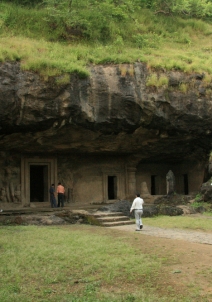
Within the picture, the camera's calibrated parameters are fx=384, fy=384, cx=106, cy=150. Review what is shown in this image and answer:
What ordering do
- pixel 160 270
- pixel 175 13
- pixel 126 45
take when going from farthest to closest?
pixel 175 13, pixel 126 45, pixel 160 270

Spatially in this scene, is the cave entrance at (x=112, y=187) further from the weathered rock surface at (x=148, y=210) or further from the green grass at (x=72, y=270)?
the green grass at (x=72, y=270)

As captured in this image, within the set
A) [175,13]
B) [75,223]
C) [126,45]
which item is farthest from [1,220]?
[175,13]

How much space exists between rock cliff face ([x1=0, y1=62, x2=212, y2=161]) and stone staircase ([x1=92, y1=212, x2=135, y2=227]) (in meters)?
4.09

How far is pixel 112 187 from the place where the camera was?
23.2m

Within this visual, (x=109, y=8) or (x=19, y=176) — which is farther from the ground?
(x=109, y=8)

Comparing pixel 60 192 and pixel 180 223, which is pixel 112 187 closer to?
pixel 60 192

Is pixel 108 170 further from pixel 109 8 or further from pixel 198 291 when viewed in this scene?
pixel 198 291

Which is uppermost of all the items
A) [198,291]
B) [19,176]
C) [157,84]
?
[157,84]

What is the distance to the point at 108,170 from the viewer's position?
21.4 metres

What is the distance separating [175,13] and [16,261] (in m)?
26.6

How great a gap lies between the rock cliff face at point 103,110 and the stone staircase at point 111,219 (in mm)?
4094

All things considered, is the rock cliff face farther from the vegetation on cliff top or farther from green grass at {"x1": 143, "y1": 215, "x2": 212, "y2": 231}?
green grass at {"x1": 143, "y1": 215, "x2": 212, "y2": 231}

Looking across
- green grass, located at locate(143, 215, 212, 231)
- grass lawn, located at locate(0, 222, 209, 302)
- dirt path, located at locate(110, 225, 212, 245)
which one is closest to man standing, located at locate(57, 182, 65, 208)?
green grass, located at locate(143, 215, 212, 231)

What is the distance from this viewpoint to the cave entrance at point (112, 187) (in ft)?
71.8
